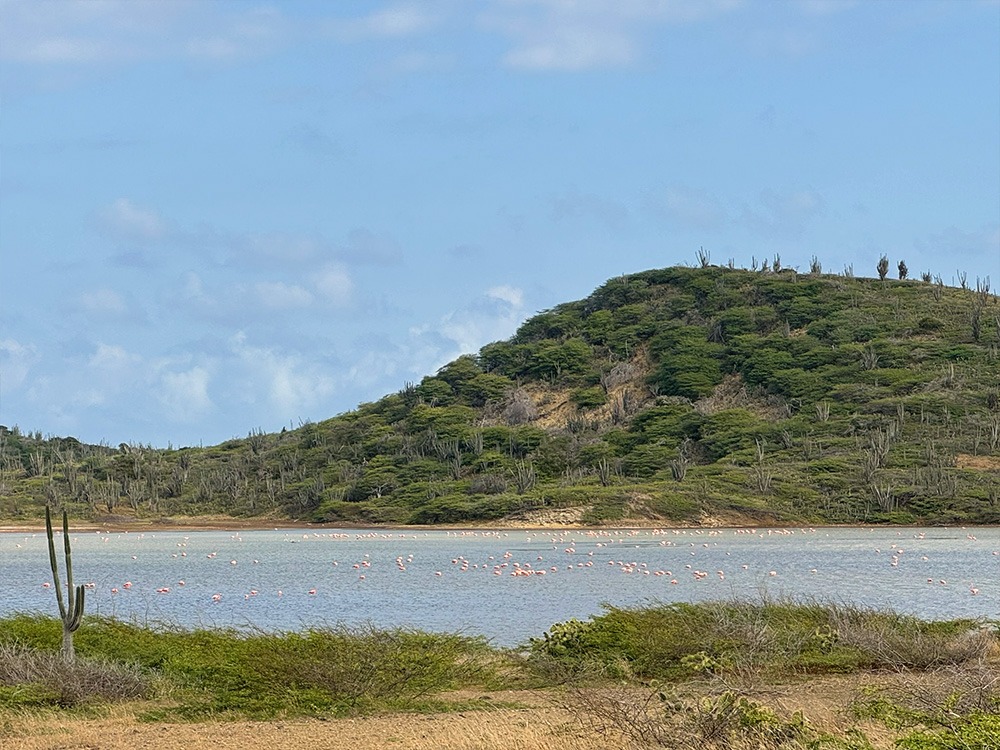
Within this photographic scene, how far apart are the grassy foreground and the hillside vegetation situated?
188 ft

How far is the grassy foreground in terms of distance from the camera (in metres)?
11.4

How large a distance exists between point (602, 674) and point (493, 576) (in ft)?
69.2

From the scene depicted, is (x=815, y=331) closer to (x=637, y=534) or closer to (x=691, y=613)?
(x=637, y=534)

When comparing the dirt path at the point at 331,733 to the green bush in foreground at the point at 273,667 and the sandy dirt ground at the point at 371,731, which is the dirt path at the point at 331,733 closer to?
the sandy dirt ground at the point at 371,731

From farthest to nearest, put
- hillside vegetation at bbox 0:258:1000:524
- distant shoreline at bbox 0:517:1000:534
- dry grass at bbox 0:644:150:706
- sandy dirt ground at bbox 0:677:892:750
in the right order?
hillside vegetation at bbox 0:258:1000:524
distant shoreline at bbox 0:517:1000:534
dry grass at bbox 0:644:150:706
sandy dirt ground at bbox 0:677:892:750

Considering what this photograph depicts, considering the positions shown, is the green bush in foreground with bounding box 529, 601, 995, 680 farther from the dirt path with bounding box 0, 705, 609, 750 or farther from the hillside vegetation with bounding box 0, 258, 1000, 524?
the hillside vegetation with bounding box 0, 258, 1000, 524

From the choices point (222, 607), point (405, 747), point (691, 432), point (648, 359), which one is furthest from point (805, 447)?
point (405, 747)

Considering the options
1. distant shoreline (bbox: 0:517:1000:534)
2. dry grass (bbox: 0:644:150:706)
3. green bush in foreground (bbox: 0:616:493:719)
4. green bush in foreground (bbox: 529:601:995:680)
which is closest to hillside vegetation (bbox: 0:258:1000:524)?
distant shoreline (bbox: 0:517:1000:534)

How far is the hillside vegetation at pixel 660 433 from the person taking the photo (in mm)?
77562

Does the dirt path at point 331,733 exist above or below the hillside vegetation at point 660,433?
below

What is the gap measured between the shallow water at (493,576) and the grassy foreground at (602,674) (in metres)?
1.35

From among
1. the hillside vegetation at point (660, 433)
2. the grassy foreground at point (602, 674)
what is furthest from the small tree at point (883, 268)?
the grassy foreground at point (602, 674)

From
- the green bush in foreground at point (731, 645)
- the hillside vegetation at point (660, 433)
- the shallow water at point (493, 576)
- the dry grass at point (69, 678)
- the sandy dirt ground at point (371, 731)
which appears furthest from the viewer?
the hillside vegetation at point (660, 433)

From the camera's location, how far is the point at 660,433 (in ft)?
318
